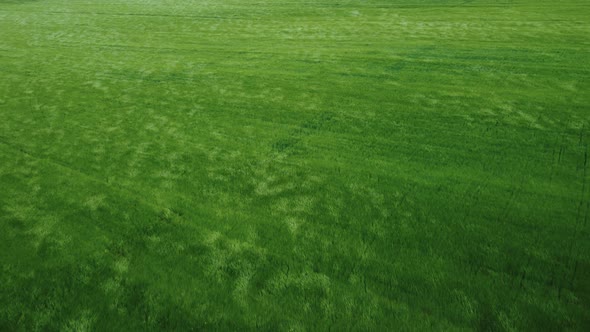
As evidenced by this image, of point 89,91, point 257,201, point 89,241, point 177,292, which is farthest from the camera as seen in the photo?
point 89,91

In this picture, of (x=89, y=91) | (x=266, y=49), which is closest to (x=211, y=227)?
(x=89, y=91)

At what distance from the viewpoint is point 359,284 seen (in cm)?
311

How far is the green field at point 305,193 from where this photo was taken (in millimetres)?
2953

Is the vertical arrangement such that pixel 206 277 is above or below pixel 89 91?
below

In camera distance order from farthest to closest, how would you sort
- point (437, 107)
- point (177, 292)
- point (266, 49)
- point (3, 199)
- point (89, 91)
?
point (266, 49) < point (89, 91) < point (437, 107) < point (3, 199) < point (177, 292)

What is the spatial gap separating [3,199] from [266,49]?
879 centimetres

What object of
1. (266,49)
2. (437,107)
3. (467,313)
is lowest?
(467,313)

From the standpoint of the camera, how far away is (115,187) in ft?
15.5

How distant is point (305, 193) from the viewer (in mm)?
4434

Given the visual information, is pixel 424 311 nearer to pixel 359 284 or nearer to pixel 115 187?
pixel 359 284

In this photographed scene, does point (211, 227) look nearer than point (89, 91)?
Yes

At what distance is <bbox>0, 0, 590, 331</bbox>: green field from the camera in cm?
295

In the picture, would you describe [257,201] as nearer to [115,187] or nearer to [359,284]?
[359,284]

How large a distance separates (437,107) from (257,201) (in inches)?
173
